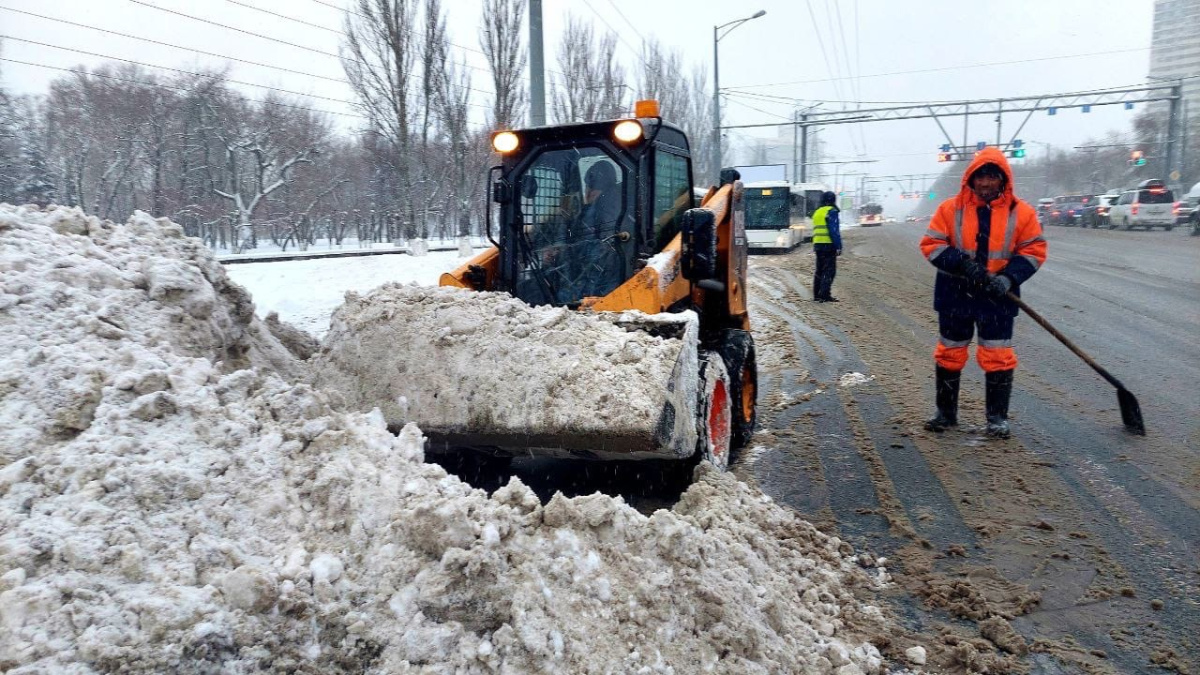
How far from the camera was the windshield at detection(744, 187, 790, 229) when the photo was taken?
84.2 feet

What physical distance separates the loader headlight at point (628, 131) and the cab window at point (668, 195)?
0.69ft

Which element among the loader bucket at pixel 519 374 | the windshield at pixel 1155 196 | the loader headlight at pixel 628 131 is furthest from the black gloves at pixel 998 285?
the windshield at pixel 1155 196

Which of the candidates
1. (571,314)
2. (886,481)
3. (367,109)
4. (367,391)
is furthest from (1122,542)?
(367,109)

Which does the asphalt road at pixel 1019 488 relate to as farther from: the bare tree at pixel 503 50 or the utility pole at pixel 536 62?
the bare tree at pixel 503 50

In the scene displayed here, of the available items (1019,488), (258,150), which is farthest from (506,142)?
(258,150)

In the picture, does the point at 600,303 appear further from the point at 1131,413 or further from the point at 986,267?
the point at 1131,413

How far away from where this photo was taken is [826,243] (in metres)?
12.6

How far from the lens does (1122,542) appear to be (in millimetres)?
3604

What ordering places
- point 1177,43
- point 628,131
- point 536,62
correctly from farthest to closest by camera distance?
point 1177,43 < point 536,62 < point 628,131

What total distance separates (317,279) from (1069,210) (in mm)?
36721

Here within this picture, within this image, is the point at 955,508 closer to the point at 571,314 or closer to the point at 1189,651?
the point at 1189,651

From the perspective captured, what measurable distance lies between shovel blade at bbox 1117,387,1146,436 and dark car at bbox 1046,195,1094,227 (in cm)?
3601

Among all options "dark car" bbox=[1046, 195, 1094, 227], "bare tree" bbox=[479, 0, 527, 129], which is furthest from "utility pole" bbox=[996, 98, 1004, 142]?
"bare tree" bbox=[479, 0, 527, 129]

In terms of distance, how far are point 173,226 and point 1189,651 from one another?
4.98 meters
